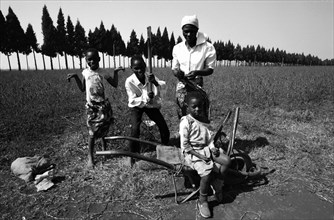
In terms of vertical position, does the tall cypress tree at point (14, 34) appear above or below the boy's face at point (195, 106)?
above

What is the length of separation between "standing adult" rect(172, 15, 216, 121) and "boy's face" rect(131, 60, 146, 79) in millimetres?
532

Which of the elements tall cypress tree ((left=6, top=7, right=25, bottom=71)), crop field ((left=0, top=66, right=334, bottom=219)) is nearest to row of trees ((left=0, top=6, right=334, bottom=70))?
tall cypress tree ((left=6, top=7, right=25, bottom=71))

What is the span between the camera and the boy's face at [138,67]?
3.33 meters

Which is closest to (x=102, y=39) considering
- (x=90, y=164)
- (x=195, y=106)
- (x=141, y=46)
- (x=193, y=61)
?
(x=141, y=46)

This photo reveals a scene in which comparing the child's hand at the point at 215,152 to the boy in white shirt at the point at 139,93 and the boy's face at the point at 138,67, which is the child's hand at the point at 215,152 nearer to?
the boy in white shirt at the point at 139,93

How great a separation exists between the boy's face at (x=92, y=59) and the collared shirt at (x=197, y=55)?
4.20 feet

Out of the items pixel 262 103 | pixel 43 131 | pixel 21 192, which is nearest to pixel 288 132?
pixel 262 103

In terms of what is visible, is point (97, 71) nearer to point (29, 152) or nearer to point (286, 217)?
point (29, 152)

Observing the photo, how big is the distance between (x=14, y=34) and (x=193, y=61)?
43.6m

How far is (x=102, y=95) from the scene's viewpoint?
345cm

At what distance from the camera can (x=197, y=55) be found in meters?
3.30

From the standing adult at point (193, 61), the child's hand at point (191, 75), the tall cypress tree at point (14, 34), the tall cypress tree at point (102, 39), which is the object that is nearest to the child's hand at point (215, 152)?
the standing adult at point (193, 61)

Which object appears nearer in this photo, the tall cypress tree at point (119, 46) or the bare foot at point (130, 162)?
the bare foot at point (130, 162)

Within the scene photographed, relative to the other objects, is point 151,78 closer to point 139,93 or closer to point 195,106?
point 139,93
